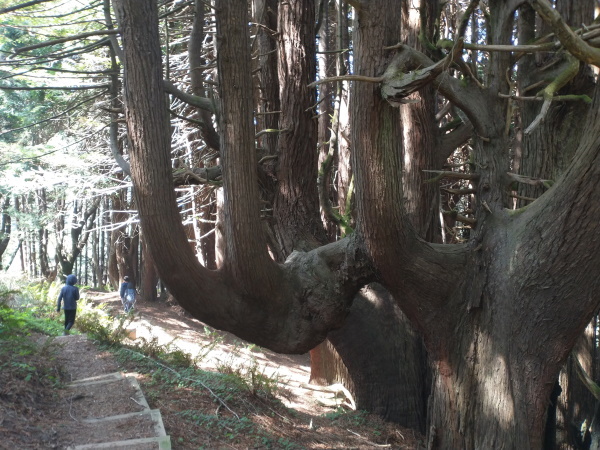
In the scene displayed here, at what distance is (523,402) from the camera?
16.7 ft

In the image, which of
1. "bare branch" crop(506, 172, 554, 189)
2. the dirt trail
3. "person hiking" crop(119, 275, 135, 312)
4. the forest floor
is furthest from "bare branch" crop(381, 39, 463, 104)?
"person hiking" crop(119, 275, 135, 312)

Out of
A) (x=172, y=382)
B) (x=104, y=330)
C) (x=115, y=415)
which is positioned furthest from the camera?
(x=104, y=330)

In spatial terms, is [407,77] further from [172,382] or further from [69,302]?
[69,302]

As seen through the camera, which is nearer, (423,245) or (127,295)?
(423,245)

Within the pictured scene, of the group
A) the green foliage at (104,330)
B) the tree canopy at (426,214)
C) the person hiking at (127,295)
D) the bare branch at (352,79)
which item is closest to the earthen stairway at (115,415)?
the tree canopy at (426,214)

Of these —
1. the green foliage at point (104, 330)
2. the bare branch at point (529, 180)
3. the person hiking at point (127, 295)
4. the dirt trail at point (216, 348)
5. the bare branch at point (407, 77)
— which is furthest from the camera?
the person hiking at point (127, 295)

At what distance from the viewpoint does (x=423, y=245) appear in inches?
225

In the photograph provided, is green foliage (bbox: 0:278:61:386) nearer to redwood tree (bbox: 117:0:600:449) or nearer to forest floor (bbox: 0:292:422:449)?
forest floor (bbox: 0:292:422:449)

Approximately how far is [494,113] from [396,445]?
422cm

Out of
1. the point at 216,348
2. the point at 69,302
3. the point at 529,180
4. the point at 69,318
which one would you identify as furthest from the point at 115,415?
the point at 216,348

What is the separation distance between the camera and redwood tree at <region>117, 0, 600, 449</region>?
4793 mm

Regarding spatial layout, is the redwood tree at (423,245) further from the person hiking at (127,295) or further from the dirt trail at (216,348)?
the person hiking at (127,295)

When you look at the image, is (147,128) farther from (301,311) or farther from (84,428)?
(84,428)

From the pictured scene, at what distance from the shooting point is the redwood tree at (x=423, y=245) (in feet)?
15.7
